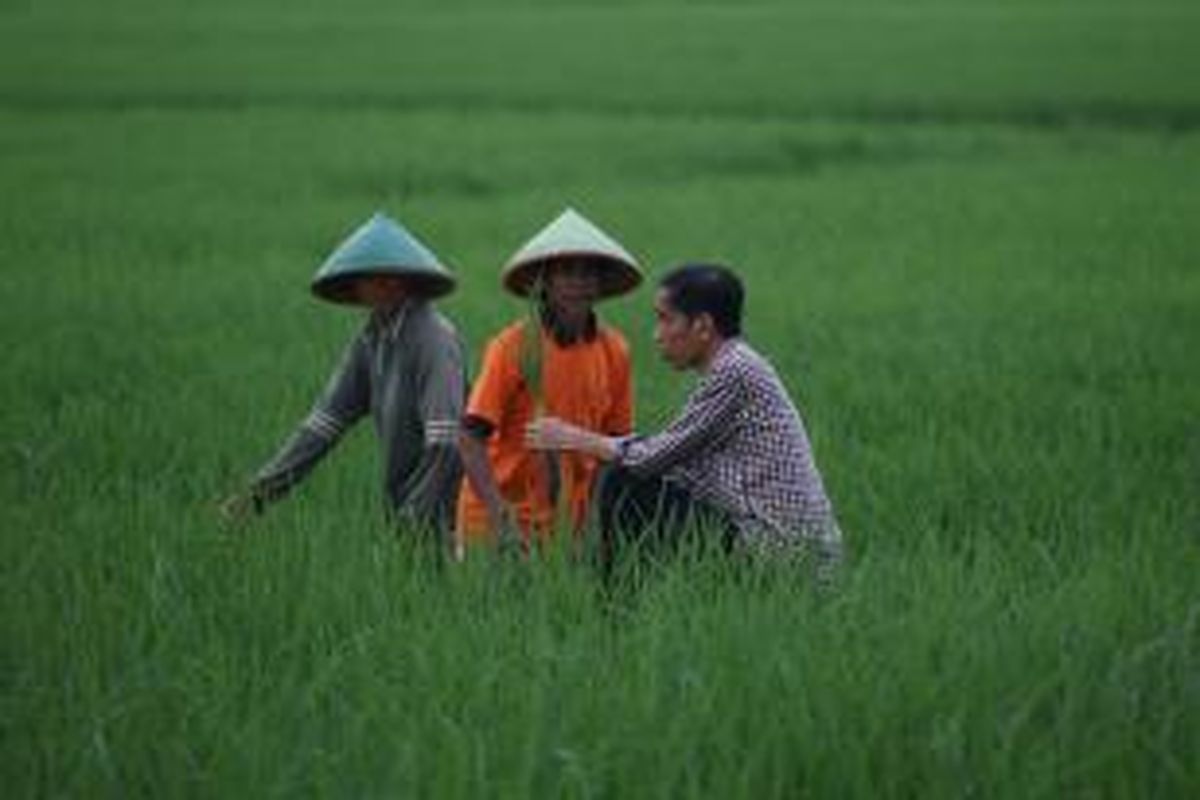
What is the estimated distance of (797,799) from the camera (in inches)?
97.6

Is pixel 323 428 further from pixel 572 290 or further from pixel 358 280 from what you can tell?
pixel 572 290

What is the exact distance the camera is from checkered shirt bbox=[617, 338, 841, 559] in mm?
3811

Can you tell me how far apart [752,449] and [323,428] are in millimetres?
926

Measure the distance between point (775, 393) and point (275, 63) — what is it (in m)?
18.3

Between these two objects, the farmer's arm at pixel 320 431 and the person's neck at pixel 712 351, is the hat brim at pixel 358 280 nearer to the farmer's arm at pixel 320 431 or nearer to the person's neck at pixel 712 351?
the farmer's arm at pixel 320 431

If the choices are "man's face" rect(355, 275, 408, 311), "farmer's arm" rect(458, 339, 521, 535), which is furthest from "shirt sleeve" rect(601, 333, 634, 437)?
"man's face" rect(355, 275, 408, 311)

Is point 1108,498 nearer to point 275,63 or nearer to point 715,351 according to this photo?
point 715,351

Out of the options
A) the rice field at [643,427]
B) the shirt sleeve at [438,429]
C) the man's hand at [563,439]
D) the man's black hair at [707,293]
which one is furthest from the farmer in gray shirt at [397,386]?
the man's black hair at [707,293]

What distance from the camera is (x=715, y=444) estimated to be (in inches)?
153

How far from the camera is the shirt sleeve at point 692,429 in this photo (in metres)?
3.81

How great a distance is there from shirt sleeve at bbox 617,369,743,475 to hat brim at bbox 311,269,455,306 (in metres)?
0.60

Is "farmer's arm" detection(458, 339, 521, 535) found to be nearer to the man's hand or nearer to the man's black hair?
the man's hand

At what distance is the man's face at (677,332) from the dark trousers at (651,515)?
0.25 m

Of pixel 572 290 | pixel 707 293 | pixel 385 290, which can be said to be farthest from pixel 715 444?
pixel 385 290
